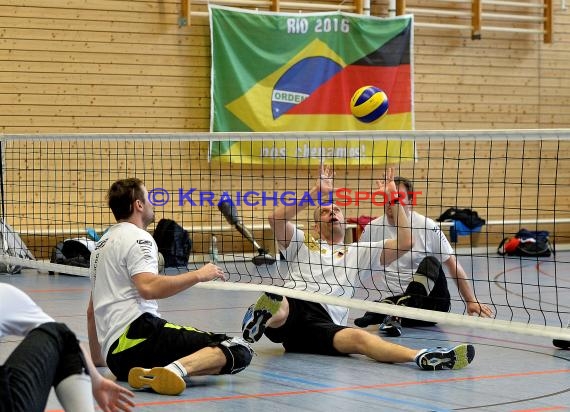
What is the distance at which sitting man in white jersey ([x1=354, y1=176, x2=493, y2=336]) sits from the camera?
7.37m

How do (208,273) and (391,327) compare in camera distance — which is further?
(391,327)

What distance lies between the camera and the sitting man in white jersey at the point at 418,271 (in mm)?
7367

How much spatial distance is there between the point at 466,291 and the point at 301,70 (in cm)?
782

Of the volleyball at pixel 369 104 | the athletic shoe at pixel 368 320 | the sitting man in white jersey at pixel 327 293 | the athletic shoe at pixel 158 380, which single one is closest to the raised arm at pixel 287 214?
the sitting man in white jersey at pixel 327 293

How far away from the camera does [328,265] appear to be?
686 centimetres

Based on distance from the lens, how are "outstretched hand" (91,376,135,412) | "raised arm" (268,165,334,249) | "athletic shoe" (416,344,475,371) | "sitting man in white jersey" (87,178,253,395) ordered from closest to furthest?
"outstretched hand" (91,376,135,412) → "sitting man in white jersey" (87,178,253,395) → "athletic shoe" (416,344,475,371) → "raised arm" (268,165,334,249)

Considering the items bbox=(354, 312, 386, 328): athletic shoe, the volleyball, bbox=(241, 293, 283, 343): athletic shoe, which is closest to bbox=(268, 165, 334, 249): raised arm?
bbox=(241, 293, 283, 343): athletic shoe

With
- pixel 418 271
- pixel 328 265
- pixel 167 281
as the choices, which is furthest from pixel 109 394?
pixel 418 271

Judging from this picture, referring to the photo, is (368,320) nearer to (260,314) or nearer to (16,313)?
(260,314)

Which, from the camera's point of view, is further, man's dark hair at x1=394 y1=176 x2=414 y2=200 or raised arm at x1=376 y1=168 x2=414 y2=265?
man's dark hair at x1=394 y1=176 x2=414 y2=200

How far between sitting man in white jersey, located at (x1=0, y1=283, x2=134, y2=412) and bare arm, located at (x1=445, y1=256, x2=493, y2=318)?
3.81 meters

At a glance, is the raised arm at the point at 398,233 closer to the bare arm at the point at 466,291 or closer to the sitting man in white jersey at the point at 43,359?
the bare arm at the point at 466,291

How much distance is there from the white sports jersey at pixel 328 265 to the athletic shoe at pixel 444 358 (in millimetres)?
943

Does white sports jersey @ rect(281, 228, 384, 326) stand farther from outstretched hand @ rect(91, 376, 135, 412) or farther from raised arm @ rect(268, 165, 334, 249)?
outstretched hand @ rect(91, 376, 135, 412)
